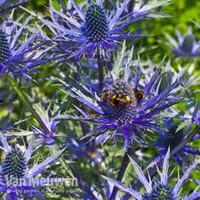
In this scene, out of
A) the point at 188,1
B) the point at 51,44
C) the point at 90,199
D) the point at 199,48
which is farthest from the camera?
the point at 188,1

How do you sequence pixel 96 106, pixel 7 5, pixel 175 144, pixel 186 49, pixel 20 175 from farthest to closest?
pixel 186 49
pixel 175 144
pixel 7 5
pixel 96 106
pixel 20 175

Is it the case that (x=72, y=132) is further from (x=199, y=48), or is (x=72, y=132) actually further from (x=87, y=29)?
Result: (x=199, y=48)

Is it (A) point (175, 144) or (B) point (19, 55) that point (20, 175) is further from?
(A) point (175, 144)

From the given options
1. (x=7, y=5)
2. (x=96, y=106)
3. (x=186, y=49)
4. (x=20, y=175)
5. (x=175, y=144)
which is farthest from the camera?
(x=186, y=49)

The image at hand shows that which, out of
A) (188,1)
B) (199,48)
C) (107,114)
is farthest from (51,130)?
(188,1)

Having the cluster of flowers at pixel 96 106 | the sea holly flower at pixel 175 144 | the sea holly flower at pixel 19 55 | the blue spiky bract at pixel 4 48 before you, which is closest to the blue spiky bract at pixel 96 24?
the cluster of flowers at pixel 96 106

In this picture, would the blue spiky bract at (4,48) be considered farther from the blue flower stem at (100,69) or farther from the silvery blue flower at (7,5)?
the blue flower stem at (100,69)

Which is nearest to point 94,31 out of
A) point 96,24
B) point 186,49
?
point 96,24

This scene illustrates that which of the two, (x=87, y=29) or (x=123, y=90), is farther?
(x=87, y=29)
